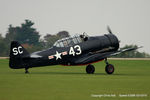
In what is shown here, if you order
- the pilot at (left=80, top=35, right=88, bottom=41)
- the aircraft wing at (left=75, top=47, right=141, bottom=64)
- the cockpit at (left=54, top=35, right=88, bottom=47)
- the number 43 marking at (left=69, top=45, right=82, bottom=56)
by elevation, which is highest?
the pilot at (left=80, top=35, right=88, bottom=41)

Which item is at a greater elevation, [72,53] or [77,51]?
[77,51]

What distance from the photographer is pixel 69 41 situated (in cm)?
2692

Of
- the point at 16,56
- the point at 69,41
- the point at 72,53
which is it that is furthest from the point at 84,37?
the point at 16,56

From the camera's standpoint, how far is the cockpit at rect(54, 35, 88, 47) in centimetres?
2656

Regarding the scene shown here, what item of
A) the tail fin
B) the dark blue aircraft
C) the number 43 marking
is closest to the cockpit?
the dark blue aircraft

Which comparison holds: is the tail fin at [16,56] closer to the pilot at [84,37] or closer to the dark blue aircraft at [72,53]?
the dark blue aircraft at [72,53]

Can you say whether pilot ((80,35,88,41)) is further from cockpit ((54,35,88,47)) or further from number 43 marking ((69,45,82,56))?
number 43 marking ((69,45,82,56))

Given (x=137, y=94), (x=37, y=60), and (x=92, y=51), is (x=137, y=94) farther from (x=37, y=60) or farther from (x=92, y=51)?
(x=92, y=51)

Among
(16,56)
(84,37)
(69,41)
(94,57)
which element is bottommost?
(94,57)

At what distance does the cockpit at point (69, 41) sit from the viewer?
2656cm

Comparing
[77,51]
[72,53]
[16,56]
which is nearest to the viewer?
[16,56]

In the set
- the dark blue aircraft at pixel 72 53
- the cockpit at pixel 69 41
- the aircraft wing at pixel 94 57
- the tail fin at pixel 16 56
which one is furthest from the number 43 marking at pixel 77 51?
the tail fin at pixel 16 56

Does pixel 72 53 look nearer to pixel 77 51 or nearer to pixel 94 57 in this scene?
pixel 77 51

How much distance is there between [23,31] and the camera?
111562mm
